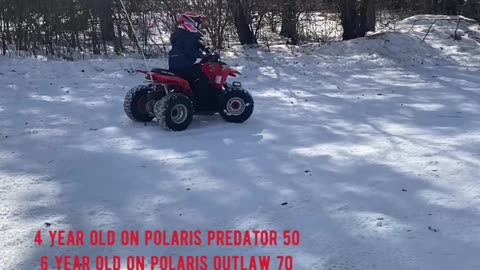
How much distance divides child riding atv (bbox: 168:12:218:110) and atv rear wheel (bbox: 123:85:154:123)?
0.46 meters

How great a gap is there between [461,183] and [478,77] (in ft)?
18.7

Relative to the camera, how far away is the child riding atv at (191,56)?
7.07m

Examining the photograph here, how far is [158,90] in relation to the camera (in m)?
7.31

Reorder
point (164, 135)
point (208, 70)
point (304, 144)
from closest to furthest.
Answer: point (304, 144)
point (164, 135)
point (208, 70)

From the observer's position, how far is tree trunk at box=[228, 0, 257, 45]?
13.2 m

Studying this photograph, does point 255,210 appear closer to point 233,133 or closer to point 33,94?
point 233,133

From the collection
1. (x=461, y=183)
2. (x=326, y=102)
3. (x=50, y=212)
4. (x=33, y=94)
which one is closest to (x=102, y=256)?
(x=50, y=212)

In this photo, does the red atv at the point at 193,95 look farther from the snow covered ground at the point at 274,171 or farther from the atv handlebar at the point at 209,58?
the snow covered ground at the point at 274,171

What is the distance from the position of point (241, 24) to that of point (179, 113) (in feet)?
22.7

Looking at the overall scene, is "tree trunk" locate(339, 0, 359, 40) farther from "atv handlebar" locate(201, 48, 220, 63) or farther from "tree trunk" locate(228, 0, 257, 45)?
"atv handlebar" locate(201, 48, 220, 63)

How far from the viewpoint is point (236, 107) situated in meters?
7.25
